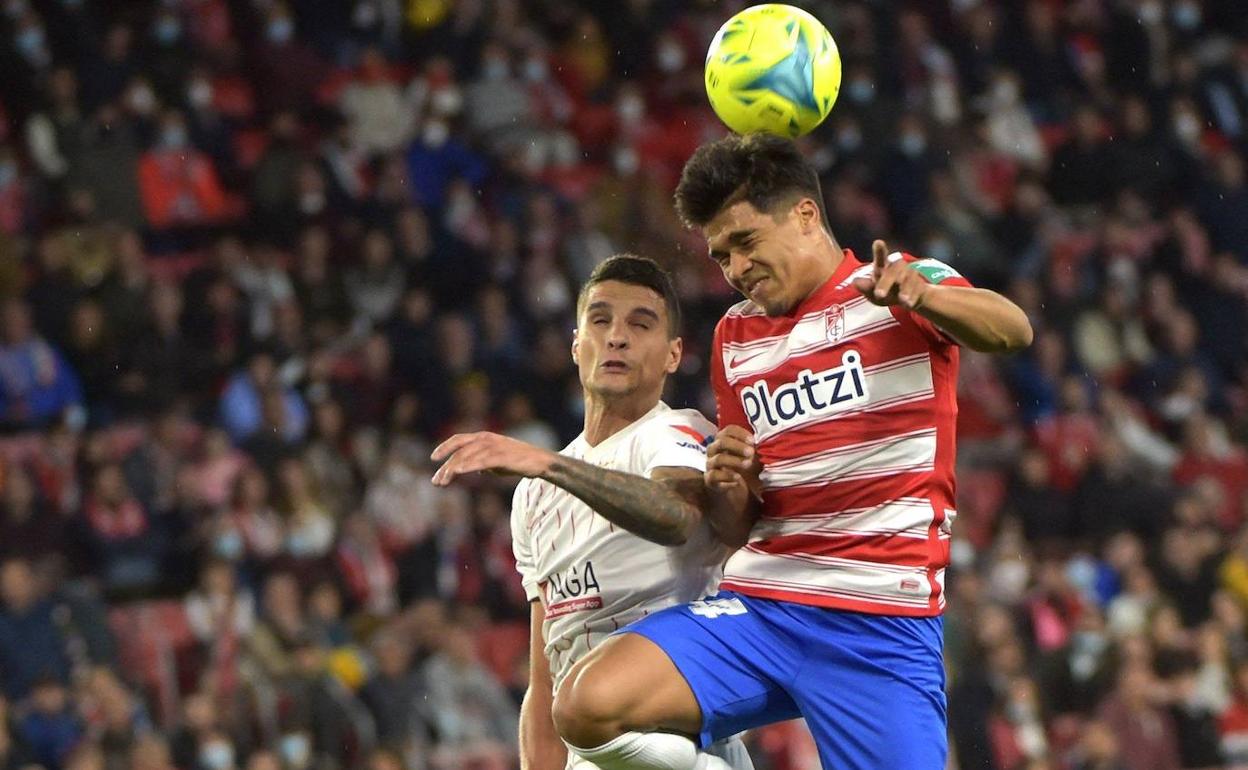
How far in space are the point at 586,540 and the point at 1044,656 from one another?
731cm

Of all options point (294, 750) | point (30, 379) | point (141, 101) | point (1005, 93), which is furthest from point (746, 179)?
point (1005, 93)

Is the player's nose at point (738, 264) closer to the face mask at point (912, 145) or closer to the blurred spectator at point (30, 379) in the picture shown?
the blurred spectator at point (30, 379)

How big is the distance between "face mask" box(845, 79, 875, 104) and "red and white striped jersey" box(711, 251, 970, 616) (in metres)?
11.6

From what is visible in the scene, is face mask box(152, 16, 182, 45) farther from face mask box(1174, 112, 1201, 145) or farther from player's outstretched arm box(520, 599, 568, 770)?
player's outstretched arm box(520, 599, 568, 770)

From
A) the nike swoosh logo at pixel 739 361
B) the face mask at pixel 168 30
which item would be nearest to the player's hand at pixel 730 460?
the nike swoosh logo at pixel 739 361

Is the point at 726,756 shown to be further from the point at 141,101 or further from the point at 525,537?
the point at 141,101

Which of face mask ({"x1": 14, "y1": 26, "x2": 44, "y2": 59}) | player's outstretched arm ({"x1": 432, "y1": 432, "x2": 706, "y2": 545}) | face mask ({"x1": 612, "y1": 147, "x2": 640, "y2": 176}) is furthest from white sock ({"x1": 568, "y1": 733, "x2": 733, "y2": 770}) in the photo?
face mask ({"x1": 14, "y1": 26, "x2": 44, "y2": 59})

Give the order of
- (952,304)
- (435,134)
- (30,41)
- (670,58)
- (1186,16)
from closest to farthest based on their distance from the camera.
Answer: (952,304)
(30,41)
(435,134)
(670,58)
(1186,16)

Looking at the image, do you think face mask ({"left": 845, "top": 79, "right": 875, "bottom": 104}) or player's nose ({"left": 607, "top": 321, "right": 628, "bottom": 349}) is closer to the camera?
player's nose ({"left": 607, "top": 321, "right": 628, "bottom": 349})

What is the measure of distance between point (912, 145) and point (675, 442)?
11.4 metres

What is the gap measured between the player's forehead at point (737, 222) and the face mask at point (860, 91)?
1159cm

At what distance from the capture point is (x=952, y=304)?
446 centimetres

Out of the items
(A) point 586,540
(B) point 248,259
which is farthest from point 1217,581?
(A) point 586,540

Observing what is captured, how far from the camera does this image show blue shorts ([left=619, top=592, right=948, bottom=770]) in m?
4.84
